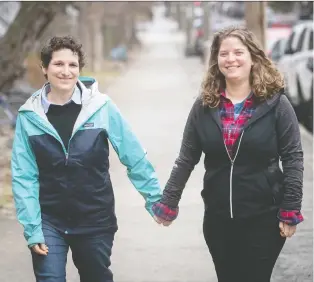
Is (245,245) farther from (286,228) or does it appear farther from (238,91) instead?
(238,91)

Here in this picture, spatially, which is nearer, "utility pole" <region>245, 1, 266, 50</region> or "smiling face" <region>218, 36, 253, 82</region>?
"smiling face" <region>218, 36, 253, 82</region>

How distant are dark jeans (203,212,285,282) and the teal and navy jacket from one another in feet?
1.80

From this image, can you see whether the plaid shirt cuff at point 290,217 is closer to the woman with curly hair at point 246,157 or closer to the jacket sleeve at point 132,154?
the woman with curly hair at point 246,157

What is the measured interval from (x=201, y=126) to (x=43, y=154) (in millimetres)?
795

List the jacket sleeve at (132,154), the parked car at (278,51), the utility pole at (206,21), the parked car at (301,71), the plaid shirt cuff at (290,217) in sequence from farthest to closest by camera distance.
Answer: the utility pole at (206,21)
the parked car at (278,51)
the parked car at (301,71)
the jacket sleeve at (132,154)
the plaid shirt cuff at (290,217)

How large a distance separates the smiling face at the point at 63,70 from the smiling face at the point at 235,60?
2.44ft

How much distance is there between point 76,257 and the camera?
4.03m

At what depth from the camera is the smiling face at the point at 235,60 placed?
388 centimetres

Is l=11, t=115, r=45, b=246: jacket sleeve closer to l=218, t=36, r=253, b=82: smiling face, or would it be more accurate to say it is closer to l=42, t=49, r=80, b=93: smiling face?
l=42, t=49, r=80, b=93: smiling face

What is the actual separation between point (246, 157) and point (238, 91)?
0.35m

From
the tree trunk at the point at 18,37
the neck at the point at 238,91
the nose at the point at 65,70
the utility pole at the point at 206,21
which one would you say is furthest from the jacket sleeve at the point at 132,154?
the utility pole at the point at 206,21

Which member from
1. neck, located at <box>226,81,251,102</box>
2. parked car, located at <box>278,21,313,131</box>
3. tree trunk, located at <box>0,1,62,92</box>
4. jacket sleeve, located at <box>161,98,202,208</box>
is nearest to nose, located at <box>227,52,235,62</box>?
neck, located at <box>226,81,251,102</box>

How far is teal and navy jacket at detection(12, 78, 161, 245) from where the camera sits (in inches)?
152

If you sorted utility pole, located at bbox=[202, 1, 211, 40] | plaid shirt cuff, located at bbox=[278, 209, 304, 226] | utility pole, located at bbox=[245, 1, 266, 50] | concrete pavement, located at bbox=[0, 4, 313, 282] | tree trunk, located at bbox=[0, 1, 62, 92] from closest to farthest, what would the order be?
plaid shirt cuff, located at bbox=[278, 209, 304, 226] → concrete pavement, located at bbox=[0, 4, 313, 282] → tree trunk, located at bbox=[0, 1, 62, 92] → utility pole, located at bbox=[245, 1, 266, 50] → utility pole, located at bbox=[202, 1, 211, 40]
